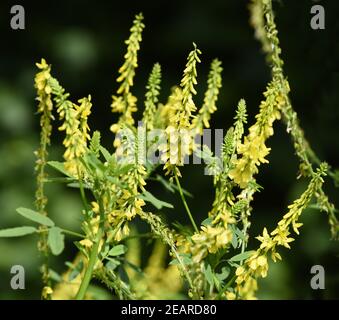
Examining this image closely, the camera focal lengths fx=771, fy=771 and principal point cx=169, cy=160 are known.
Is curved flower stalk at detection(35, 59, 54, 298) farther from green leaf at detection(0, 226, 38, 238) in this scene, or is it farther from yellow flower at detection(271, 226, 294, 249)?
yellow flower at detection(271, 226, 294, 249)

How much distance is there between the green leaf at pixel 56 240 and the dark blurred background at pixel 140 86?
1.69m

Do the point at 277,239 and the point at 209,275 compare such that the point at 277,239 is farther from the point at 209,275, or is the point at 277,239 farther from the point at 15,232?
the point at 15,232

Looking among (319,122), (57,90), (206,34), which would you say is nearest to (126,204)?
(57,90)

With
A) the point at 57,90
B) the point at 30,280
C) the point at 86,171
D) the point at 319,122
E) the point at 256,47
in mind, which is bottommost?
the point at 30,280

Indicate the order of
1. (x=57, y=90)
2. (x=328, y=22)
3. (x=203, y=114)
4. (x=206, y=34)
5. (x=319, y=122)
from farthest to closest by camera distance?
(x=206, y=34) < (x=319, y=122) < (x=328, y=22) < (x=203, y=114) < (x=57, y=90)

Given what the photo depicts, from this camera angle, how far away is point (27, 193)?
316 centimetres

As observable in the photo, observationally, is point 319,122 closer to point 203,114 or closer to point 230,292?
point 203,114

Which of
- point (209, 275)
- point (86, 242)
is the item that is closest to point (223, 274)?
point (209, 275)

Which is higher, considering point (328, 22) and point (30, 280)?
point (328, 22)

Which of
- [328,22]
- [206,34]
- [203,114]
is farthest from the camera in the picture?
[206,34]

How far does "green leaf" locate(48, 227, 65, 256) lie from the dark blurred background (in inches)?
66.7

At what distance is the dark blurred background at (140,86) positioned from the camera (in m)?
2.86

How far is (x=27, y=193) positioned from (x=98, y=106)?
0.46 m
